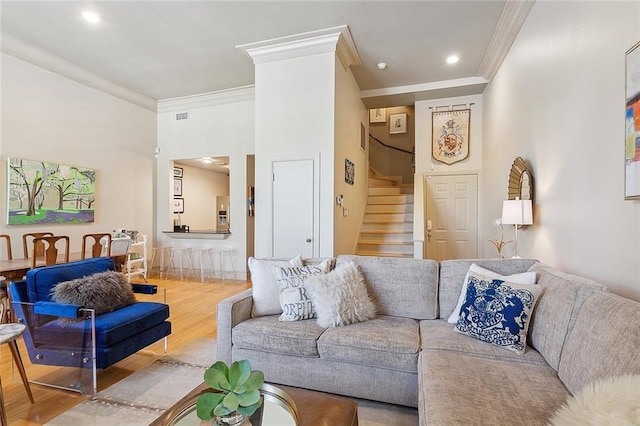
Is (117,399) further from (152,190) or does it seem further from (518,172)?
(152,190)

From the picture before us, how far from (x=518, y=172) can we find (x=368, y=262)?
212 cm

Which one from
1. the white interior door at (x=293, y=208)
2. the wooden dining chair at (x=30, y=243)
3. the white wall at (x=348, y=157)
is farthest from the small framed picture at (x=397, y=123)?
the wooden dining chair at (x=30, y=243)

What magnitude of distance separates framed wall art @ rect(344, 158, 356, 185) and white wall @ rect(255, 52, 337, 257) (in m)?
0.73

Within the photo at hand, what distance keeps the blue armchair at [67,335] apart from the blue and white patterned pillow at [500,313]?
236 cm

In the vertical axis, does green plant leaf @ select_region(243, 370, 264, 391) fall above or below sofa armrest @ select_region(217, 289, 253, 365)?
above

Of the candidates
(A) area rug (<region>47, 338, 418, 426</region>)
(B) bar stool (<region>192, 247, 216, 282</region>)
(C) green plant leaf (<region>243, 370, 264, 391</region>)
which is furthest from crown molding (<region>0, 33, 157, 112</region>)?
(C) green plant leaf (<region>243, 370, 264, 391</region>)

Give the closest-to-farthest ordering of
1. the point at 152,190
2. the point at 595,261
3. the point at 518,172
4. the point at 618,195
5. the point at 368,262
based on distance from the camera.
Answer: the point at 618,195, the point at 595,261, the point at 368,262, the point at 518,172, the point at 152,190

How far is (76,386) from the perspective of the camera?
6.96ft

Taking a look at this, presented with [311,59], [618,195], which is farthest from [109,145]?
[618,195]

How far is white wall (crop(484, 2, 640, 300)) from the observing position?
172cm

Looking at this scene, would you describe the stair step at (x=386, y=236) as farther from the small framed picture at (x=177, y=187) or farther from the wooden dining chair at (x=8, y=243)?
the wooden dining chair at (x=8, y=243)

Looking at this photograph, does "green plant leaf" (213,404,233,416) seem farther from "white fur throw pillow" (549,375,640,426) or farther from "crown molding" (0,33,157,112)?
"crown molding" (0,33,157,112)

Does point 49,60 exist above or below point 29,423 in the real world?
above

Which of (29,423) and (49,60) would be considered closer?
(29,423)
